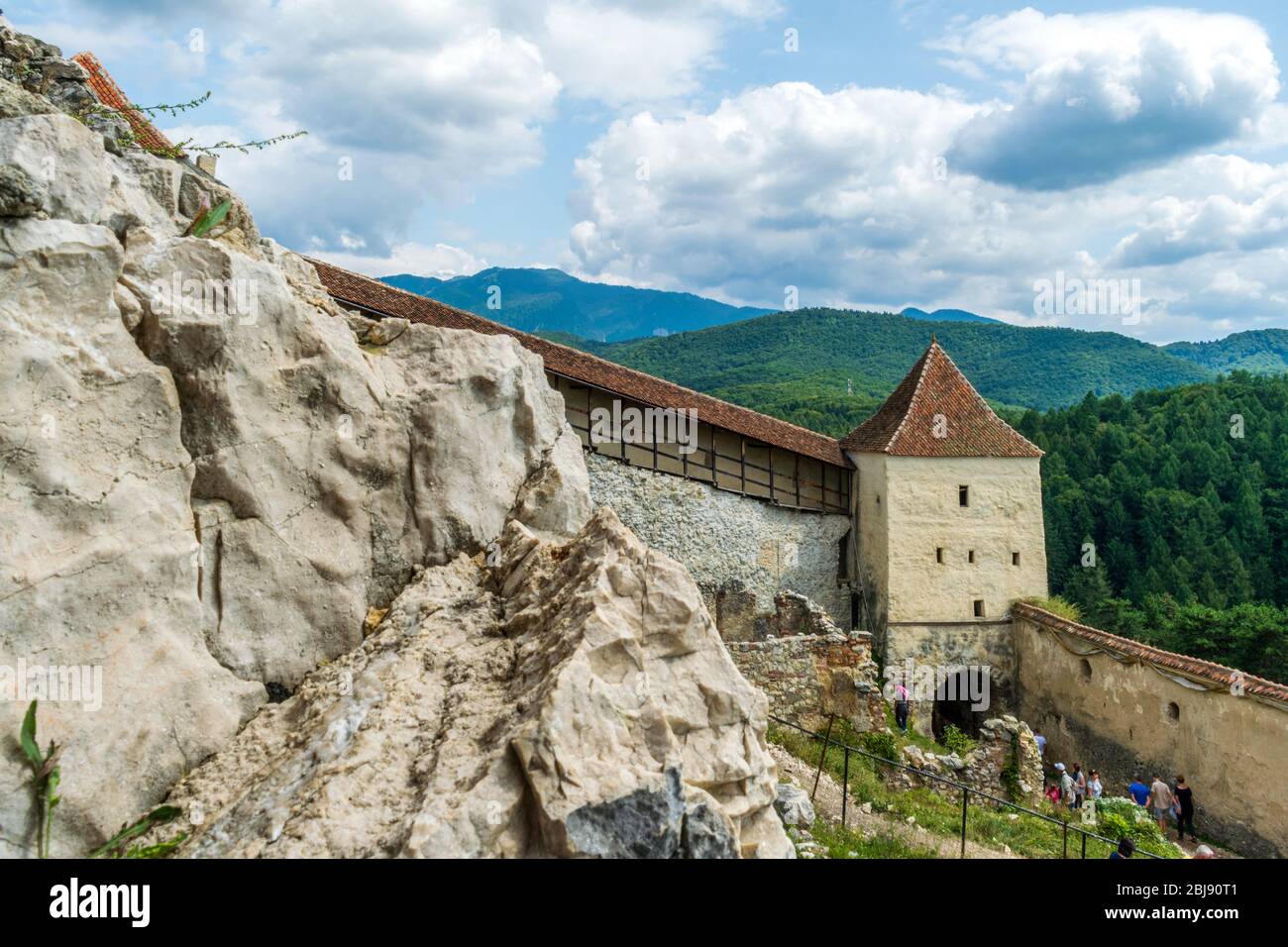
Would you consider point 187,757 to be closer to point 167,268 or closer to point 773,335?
point 167,268

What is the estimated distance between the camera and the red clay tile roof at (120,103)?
10086 millimetres

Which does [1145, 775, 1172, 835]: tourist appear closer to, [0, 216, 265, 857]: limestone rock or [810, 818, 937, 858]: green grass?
[810, 818, 937, 858]: green grass

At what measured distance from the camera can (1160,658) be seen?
17672 mm

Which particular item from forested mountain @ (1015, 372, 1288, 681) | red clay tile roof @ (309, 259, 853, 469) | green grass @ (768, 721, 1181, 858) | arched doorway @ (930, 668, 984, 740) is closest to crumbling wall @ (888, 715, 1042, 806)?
green grass @ (768, 721, 1181, 858)

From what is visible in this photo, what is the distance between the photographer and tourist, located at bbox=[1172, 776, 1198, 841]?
15.9m

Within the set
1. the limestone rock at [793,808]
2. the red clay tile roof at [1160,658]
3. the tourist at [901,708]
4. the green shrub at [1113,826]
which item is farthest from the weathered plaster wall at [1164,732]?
the limestone rock at [793,808]

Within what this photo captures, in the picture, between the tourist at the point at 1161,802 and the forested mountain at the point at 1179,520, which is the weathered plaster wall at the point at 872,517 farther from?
the forested mountain at the point at 1179,520

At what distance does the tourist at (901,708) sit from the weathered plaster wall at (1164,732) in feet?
12.6

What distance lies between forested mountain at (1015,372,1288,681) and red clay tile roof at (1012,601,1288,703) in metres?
15.4

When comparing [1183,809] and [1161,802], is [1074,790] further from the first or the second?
[1183,809]

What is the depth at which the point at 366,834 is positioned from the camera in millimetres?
6004

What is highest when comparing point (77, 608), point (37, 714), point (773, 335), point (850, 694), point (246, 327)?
point (773, 335)

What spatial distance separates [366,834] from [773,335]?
99851mm
